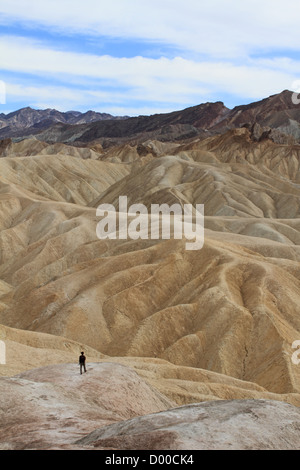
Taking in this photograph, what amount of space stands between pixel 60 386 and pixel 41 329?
23717 mm

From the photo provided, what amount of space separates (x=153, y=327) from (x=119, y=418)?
74.5ft

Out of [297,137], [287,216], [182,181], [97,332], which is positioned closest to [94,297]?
[97,332]

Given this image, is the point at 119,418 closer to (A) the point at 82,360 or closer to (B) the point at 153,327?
(A) the point at 82,360

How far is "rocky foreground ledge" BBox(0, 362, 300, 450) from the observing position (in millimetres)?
12766

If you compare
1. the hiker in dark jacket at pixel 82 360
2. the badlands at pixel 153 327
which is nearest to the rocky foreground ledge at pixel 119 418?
the badlands at pixel 153 327

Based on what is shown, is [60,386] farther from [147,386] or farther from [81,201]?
[81,201]

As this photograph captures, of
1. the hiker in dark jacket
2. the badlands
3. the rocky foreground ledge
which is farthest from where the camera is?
the hiker in dark jacket

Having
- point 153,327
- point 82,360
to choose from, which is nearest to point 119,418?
point 82,360

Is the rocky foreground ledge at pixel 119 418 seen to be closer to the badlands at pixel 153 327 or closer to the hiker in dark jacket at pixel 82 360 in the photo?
the badlands at pixel 153 327

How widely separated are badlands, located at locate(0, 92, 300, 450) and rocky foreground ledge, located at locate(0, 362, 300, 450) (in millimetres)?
57

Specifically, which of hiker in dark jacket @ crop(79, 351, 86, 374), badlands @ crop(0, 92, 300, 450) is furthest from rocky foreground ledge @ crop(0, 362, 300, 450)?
hiker in dark jacket @ crop(79, 351, 86, 374)

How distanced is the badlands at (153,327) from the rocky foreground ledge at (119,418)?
0.19ft

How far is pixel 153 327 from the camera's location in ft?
133

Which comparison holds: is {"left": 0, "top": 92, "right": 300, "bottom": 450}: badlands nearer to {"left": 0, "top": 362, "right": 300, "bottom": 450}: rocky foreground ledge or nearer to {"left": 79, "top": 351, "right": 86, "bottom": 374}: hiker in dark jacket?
{"left": 0, "top": 362, "right": 300, "bottom": 450}: rocky foreground ledge
